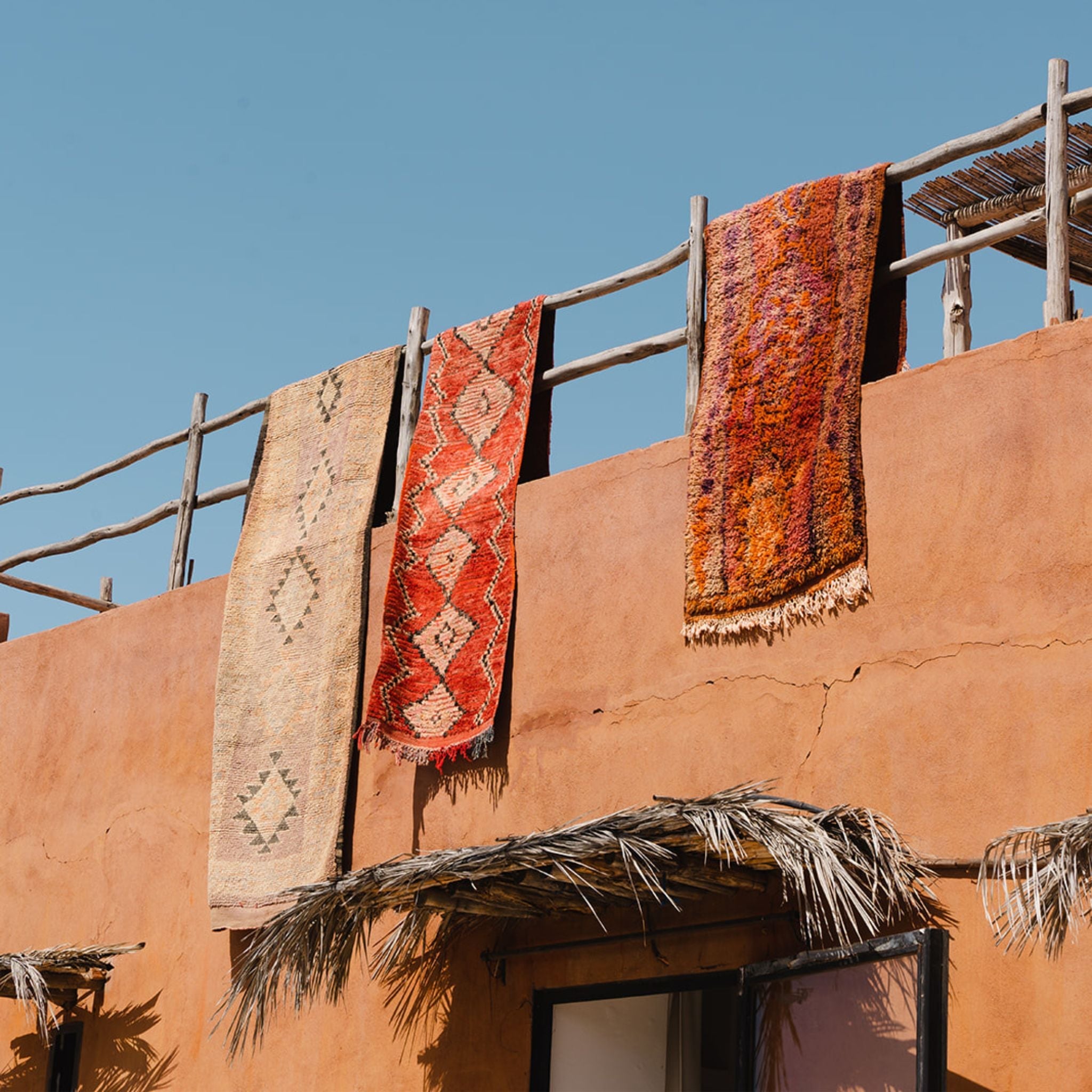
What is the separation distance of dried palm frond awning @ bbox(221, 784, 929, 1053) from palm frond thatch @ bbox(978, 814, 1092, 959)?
0.27 metres

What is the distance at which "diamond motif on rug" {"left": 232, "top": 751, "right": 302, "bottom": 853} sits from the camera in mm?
7461

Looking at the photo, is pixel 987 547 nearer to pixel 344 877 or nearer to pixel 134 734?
pixel 344 877

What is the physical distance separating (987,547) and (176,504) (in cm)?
475

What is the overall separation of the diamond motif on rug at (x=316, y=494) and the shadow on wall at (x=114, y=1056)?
2224 mm

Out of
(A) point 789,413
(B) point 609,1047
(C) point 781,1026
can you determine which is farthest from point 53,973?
(A) point 789,413

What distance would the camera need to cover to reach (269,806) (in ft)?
24.8

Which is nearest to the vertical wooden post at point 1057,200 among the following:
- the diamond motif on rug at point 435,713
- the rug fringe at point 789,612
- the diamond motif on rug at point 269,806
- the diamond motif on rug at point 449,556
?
the rug fringe at point 789,612

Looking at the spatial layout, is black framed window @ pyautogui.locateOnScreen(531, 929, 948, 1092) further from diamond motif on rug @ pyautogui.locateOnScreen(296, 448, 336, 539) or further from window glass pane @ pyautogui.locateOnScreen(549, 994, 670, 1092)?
diamond motif on rug @ pyautogui.locateOnScreen(296, 448, 336, 539)

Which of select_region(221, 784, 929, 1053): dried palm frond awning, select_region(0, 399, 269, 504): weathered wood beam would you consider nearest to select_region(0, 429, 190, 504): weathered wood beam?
select_region(0, 399, 269, 504): weathered wood beam

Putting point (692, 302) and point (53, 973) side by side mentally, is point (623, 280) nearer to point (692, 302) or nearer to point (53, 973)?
point (692, 302)

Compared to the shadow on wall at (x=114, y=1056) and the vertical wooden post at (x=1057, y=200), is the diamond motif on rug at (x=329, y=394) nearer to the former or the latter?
the shadow on wall at (x=114, y=1056)

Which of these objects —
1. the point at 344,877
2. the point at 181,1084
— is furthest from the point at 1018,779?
the point at 181,1084

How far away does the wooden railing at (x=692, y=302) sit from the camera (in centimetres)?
600

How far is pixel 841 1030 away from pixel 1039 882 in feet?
3.11
